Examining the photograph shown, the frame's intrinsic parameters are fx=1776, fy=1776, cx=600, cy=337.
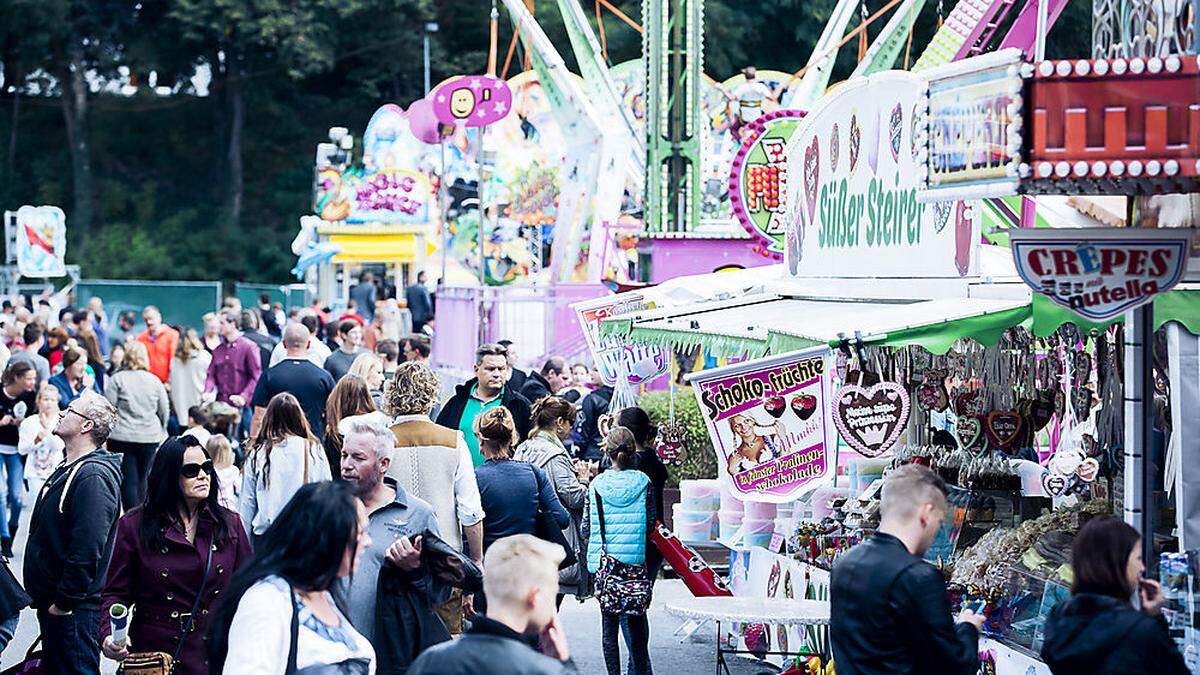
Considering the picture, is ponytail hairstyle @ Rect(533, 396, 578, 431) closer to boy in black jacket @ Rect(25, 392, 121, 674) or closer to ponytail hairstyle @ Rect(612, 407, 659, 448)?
ponytail hairstyle @ Rect(612, 407, 659, 448)

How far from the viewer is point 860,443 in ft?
28.7

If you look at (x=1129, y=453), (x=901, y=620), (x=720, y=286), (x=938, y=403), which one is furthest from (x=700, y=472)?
(x=901, y=620)

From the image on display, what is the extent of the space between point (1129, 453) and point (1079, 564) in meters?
2.11

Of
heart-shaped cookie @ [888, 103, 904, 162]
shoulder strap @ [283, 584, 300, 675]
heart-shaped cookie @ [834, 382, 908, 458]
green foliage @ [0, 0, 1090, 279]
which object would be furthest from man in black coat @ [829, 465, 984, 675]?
green foliage @ [0, 0, 1090, 279]

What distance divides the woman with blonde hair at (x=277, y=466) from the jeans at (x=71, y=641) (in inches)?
38.1

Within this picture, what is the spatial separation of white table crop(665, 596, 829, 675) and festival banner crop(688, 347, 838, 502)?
1048mm

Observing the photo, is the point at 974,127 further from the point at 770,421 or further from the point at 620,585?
the point at 620,585

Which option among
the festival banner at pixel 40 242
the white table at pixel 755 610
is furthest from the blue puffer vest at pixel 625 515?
the festival banner at pixel 40 242

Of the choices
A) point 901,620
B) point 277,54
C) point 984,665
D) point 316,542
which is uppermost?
point 277,54

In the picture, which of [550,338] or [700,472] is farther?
[550,338]

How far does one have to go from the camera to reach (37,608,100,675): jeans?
24.5 ft

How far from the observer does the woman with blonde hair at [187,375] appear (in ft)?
56.9

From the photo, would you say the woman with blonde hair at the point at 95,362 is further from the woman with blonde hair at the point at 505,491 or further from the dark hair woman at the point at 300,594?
the dark hair woman at the point at 300,594

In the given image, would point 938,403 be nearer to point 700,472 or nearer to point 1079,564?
point 700,472
